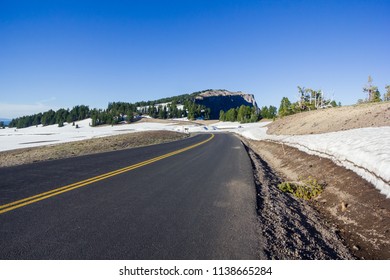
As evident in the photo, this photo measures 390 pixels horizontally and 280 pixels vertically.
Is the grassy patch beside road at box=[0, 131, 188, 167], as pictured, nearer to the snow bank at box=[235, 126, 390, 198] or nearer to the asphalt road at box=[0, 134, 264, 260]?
the asphalt road at box=[0, 134, 264, 260]

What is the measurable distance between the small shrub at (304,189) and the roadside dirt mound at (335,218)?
0.21 meters

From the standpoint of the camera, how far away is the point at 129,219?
16.0 feet

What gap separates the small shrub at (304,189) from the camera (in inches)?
296

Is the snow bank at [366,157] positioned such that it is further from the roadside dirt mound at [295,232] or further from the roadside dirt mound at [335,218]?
the roadside dirt mound at [295,232]

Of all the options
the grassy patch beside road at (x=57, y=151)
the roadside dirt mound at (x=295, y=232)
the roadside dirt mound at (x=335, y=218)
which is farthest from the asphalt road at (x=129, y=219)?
the grassy patch beside road at (x=57, y=151)

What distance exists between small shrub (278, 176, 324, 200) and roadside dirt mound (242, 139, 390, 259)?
0.69ft

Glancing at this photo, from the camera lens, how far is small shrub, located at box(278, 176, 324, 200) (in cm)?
752

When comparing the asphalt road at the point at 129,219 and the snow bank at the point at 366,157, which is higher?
the snow bank at the point at 366,157

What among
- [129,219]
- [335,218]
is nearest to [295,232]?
[335,218]

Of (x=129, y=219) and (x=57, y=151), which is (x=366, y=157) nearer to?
(x=129, y=219)

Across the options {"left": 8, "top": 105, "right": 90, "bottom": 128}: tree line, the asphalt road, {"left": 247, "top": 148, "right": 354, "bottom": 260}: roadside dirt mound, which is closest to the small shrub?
{"left": 247, "top": 148, "right": 354, "bottom": 260}: roadside dirt mound

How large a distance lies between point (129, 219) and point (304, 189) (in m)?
5.77
